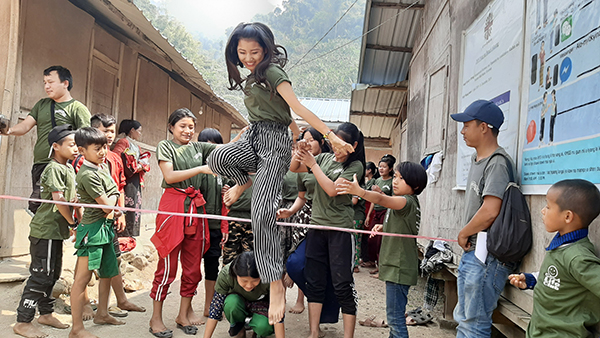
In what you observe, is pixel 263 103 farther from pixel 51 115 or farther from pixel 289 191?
pixel 51 115

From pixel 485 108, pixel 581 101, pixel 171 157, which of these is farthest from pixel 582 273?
pixel 171 157

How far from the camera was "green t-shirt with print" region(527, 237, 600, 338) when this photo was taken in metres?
1.78

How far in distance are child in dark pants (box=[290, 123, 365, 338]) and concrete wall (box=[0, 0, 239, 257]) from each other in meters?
3.64

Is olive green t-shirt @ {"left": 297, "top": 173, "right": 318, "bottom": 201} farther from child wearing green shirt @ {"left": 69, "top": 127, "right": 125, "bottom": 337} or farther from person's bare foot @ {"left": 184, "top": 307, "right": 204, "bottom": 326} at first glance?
child wearing green shirt @ {"left": 69, "top": 127, "right": 125, "bottom": 337}

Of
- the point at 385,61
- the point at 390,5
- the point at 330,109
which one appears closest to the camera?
the point at 390,5

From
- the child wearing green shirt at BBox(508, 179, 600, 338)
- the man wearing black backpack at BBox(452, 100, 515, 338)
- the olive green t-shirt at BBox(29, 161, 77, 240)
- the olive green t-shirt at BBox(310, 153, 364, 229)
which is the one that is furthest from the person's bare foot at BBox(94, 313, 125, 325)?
the child wearing green shirt at BBox(508, 179, 600, 338)

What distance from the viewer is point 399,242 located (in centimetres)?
328

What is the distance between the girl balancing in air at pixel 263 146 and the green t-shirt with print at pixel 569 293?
1465mm

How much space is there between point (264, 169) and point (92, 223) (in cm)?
172

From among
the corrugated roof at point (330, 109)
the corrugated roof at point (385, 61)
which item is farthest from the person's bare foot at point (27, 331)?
the corrugated roof at point (330, 109)

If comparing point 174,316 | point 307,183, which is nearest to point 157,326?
point 174,316

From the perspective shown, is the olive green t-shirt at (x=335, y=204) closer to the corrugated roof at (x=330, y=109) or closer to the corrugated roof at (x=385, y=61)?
the corrugated roof at (x=385, y=61)

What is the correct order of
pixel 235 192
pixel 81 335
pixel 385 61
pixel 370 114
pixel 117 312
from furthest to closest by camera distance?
pixel 370 114 < pixel 385 61 < pixel 117 312 < pixel 81 335 < pixel 235 192

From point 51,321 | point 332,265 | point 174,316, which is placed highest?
point 332,265
